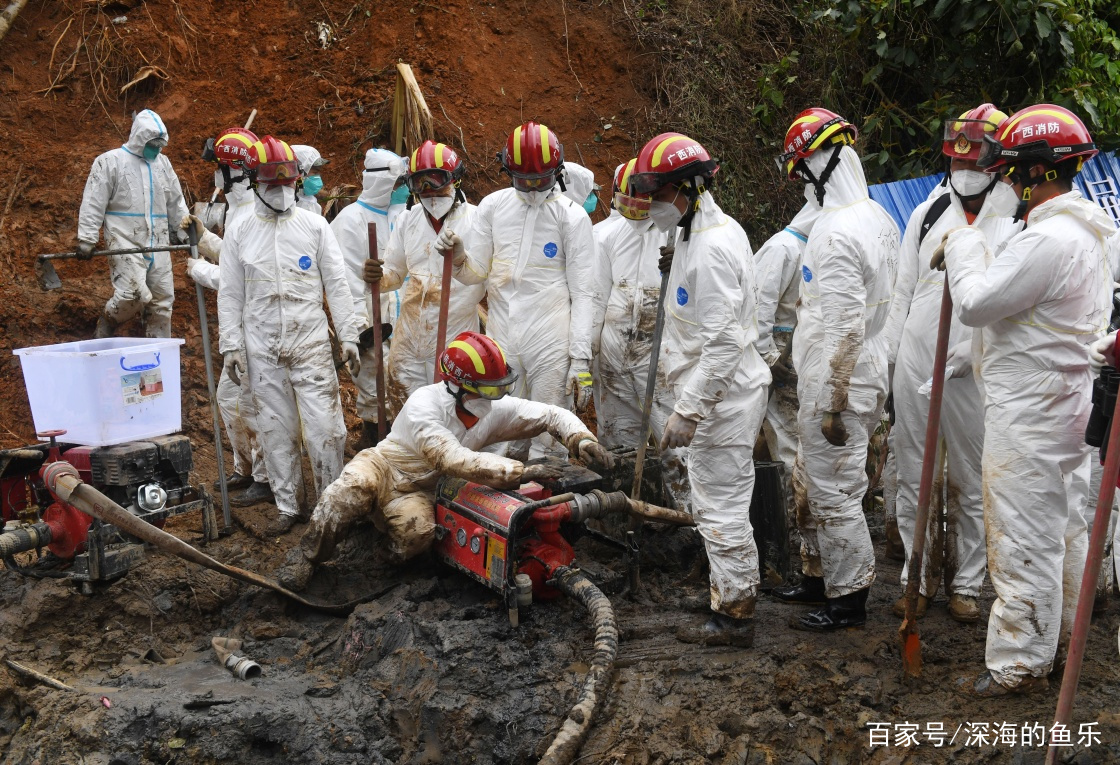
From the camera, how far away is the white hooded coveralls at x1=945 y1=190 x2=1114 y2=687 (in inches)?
144

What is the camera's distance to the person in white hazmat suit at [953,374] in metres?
4.75

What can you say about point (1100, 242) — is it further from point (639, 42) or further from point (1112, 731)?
point (639, 42)

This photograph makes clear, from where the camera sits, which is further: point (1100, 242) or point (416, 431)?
point (416, 431)

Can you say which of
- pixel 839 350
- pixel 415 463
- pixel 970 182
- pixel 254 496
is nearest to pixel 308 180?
pixel 254 496

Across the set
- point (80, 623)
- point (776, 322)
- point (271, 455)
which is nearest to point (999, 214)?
point (776, 322)

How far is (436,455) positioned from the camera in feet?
15.4

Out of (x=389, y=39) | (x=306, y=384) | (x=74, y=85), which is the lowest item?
(x=306, y=384)

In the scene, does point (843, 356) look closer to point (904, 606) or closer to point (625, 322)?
point (904, 606)

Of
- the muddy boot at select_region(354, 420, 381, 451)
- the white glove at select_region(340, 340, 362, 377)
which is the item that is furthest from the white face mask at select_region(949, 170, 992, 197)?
the muddy boot at select_region(354, 420, 381, 451)

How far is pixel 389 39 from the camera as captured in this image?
10.9m

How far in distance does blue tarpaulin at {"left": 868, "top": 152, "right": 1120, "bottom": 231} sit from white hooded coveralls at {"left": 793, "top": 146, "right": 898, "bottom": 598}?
3.90 metres

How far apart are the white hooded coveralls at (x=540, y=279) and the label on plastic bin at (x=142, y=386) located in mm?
1914

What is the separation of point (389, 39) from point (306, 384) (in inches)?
237

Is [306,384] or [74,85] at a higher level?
[74,85]
